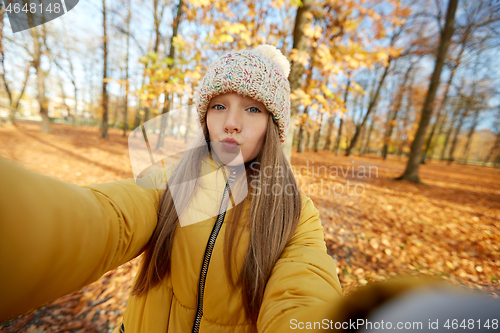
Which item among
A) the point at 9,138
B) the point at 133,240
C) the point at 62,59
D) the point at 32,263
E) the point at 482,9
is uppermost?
the point at 482,9

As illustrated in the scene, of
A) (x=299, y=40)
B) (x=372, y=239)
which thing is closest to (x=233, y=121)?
(x=299, y=40)

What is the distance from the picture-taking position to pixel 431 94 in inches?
306

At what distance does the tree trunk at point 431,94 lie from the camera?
286 inches

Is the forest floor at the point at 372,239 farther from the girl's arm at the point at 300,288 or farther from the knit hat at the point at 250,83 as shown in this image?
the knit hat at the point at 250,83

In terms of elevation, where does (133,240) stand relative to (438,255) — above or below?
above

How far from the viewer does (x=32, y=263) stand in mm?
551

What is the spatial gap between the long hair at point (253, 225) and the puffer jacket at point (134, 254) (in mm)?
48

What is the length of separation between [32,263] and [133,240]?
490 millimetres

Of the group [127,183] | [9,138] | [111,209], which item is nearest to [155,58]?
[127,183]

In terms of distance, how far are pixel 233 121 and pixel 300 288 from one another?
1045mm

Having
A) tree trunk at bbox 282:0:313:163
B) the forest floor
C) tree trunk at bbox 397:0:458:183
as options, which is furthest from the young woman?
tree trunk at bbox 397:0:458:183

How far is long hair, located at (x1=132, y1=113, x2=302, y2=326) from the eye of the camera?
1.10m

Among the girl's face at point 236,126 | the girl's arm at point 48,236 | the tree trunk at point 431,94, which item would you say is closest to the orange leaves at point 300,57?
the girl's face at point 236,126

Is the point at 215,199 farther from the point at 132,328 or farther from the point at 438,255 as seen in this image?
the point at 438,255
